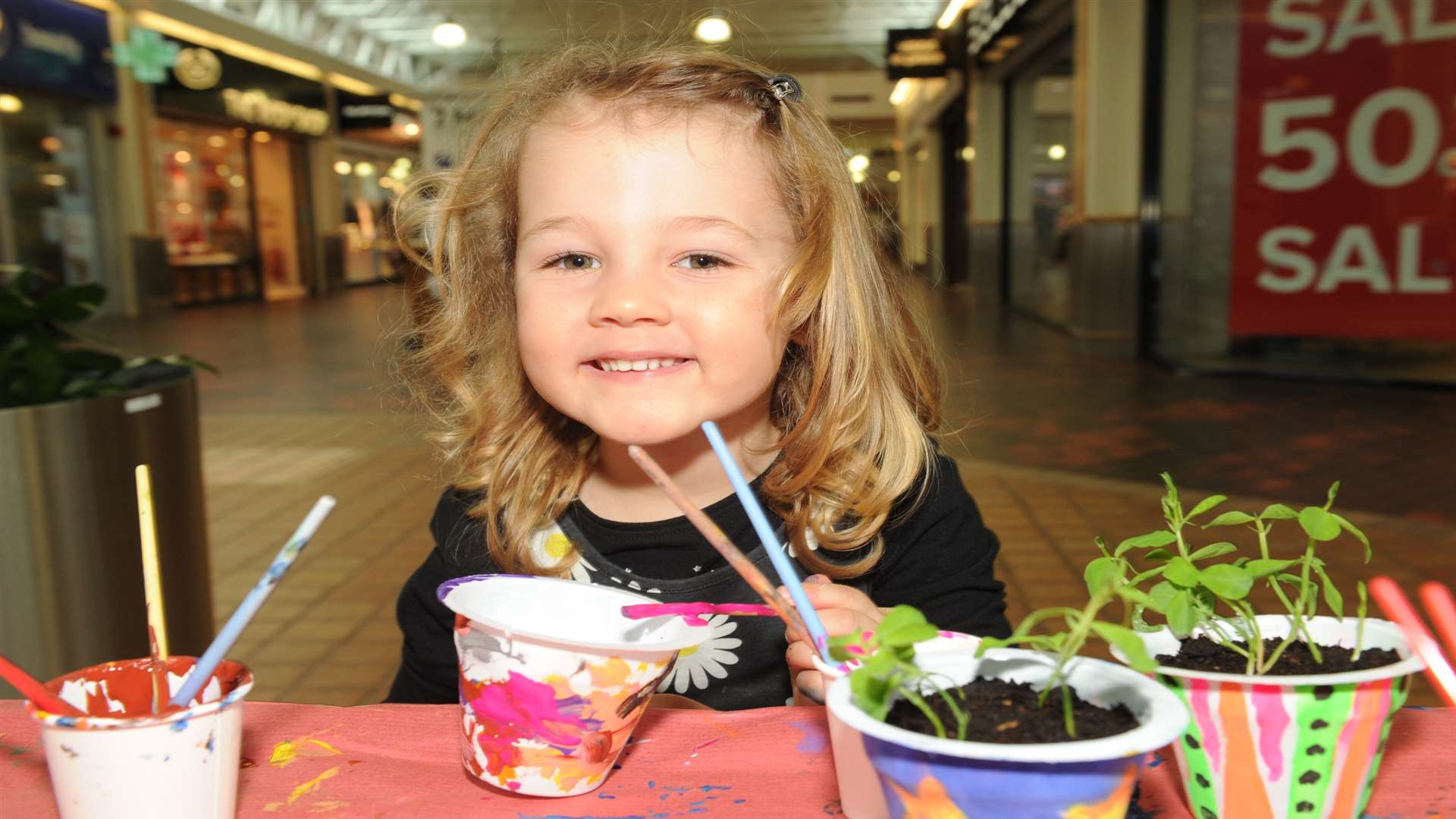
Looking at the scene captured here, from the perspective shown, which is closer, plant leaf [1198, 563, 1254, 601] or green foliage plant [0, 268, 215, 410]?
plant leaf [1198, 563, 1254, 601]

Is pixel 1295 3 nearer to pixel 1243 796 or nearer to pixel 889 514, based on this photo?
pixel 889 514

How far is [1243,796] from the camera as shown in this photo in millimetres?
A: 663

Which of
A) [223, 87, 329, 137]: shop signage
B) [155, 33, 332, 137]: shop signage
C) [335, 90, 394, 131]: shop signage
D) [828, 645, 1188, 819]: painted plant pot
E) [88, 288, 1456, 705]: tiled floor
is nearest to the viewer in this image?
[828, 645, 1188, 819]: painted plant pot

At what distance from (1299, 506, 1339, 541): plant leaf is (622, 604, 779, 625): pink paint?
0.32 m

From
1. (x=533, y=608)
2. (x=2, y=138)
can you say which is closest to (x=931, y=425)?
(x=533, y=608)

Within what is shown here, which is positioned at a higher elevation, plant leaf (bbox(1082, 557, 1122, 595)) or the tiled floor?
plant leaf (bbox(1082, 557, 1122, 595))

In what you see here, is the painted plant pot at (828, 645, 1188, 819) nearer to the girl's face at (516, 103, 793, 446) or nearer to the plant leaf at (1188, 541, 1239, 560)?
the plant leaf at (1188, 541, 1239, 560)

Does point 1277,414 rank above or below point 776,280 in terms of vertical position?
below

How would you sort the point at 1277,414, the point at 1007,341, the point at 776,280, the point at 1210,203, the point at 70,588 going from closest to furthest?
the point at 776,280
the point at 70,588
the point at 1277,414
the point at 1210,203
the point at 1007,341

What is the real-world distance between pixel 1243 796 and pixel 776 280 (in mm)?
687

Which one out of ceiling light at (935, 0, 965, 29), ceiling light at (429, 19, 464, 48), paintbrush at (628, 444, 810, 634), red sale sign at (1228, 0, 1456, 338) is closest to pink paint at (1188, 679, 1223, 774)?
paintbrush at (628, 444, 810, 634)

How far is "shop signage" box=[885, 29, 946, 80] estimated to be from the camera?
1297cm

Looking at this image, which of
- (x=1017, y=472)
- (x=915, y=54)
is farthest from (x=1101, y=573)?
(x=915, y=54)

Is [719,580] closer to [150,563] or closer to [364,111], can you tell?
[150,563]
